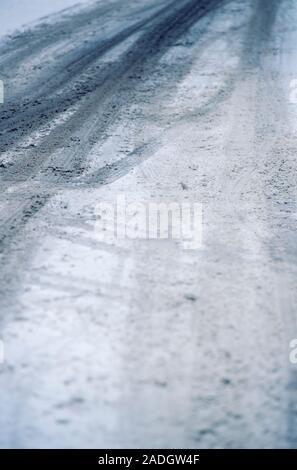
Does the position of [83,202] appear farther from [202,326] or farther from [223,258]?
[202,326]

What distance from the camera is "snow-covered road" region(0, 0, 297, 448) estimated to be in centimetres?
249

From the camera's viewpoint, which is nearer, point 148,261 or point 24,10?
point 148,261

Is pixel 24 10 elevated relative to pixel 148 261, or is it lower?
elevated

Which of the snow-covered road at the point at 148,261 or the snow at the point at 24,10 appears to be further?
the snow at the point at 24,10

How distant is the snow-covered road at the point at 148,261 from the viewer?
2490 millimetres

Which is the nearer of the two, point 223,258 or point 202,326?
point 202,326

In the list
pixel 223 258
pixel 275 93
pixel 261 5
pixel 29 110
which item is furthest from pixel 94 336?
pixel 261 5

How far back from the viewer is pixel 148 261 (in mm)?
3500

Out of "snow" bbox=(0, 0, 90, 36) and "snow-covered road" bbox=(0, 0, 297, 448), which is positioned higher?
"snow" bbox=(0, 0, 90, 36)

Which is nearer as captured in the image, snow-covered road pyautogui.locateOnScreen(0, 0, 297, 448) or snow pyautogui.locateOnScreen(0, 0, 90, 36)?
snow-covered road pyautogui.locateOnScreen(0, 0, 297, 448)

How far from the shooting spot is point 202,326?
2.96 m

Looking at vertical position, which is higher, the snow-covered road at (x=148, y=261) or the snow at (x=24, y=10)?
the snow at (x=24, y=10)
